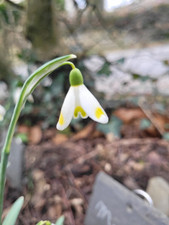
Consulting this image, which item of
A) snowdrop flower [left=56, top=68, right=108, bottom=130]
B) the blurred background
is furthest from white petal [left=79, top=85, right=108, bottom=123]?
the blurred background

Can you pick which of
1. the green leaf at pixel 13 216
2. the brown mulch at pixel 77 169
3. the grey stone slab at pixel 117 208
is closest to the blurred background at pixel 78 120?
the brown mulch at pixel 77 169

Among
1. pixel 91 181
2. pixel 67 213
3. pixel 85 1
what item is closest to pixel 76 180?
pixel 91 181

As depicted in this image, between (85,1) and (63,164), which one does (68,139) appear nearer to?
(63,164)

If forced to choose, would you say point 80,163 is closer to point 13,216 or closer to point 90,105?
point 13,216

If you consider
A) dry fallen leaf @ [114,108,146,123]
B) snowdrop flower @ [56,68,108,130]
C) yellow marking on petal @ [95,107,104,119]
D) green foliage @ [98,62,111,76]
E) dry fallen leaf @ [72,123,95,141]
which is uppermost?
snowdrop flower @ [56,68,108,130]

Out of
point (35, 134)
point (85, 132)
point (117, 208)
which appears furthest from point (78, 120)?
point (117, 208)

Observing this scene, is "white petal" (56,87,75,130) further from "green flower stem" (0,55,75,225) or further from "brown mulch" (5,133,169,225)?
"brown mulch" (5,133,169,225)

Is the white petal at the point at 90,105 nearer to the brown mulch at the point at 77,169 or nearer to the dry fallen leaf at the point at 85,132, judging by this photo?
the brown mulch at the point at 77,169
